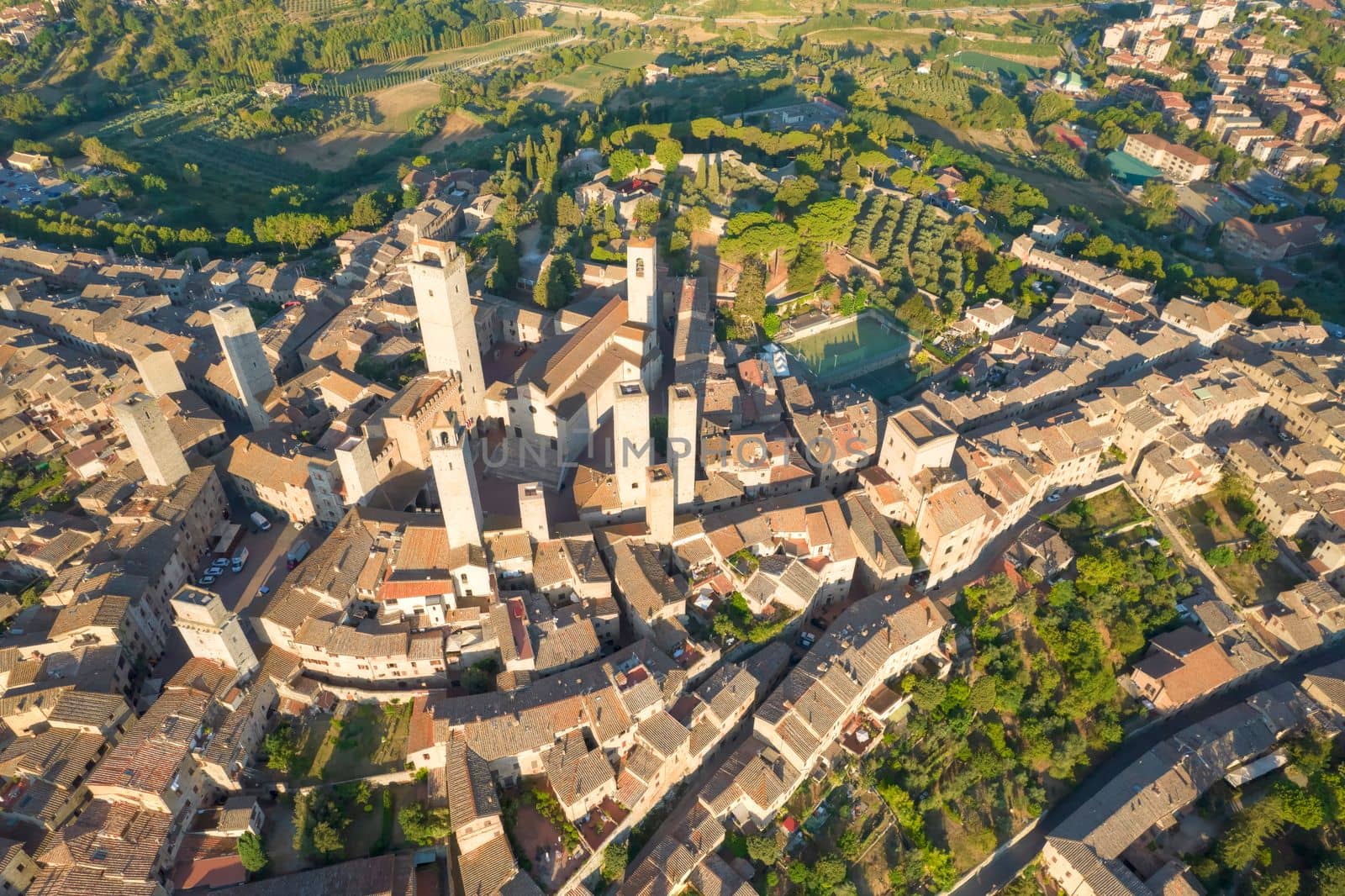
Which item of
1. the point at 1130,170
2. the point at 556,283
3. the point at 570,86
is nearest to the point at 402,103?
the point at 570,86

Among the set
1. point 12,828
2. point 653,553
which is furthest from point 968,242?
point 12,828

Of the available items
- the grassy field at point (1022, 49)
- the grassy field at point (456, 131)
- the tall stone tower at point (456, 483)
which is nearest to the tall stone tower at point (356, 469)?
the tall stone tower at point (456, 483)

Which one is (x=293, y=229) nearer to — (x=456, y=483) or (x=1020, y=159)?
(x=456, y=483)

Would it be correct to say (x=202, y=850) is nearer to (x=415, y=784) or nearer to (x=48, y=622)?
(x=415, y=784)

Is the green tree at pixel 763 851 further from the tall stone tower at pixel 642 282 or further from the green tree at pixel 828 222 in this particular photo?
the green tree at pixel 828 222

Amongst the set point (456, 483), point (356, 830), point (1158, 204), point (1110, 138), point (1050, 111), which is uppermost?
point (456, 483)
